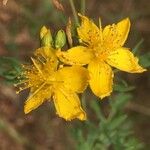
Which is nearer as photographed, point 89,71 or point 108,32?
point 89,71

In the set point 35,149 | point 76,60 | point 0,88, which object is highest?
point 76,60

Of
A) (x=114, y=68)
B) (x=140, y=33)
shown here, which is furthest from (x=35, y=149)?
(x=114, y=68)

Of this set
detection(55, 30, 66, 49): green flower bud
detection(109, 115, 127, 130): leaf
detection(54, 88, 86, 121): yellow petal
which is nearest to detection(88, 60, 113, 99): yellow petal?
detection(54, 88, 86, 121): yellow petal

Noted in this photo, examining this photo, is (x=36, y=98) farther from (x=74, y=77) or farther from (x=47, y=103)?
(x=47, y=103)

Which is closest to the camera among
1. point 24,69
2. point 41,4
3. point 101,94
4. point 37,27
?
point 101,94

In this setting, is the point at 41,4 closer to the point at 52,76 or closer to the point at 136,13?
the point at 136,13

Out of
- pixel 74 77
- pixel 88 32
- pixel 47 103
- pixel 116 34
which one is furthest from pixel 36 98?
pixel 47 103

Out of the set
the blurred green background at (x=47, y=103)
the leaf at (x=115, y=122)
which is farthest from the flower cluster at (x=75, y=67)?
the blurred green background at (x=47, y=103)
